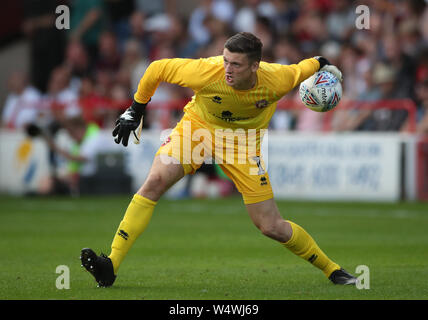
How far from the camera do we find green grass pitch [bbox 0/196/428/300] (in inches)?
290

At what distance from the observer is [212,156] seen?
8.00 metres

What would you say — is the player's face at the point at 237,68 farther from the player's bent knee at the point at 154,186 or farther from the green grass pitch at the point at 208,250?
the green grass pitch at the point at 208,250

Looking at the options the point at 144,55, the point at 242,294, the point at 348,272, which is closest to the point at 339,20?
the point at 144,55

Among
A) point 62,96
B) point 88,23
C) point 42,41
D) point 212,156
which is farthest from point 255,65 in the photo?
point 42,41

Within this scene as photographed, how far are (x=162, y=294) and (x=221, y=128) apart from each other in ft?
5.52

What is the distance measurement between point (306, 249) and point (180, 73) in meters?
1.96

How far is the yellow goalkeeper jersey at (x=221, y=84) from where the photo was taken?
7.52 metres

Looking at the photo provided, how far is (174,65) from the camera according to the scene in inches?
297

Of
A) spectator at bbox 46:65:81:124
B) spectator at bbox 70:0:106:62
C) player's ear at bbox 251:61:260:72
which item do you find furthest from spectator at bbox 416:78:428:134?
player's ear at bbox 251:61:260:72

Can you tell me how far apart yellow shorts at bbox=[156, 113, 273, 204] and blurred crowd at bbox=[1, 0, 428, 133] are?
9.36 meters

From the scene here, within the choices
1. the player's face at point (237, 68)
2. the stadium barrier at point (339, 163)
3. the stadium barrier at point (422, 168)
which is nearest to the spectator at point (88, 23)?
the stadium barrier at point (339, 163)

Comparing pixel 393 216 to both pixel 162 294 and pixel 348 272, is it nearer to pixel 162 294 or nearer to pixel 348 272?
pixel 348 272

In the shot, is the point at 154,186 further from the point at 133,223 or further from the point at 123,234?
the point at 123,234

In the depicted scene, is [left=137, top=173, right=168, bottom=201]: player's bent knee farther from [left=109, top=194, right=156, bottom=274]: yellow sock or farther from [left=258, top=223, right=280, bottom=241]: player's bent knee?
[left=258, top=223, right=280, bottom=241]: player's bent knee
